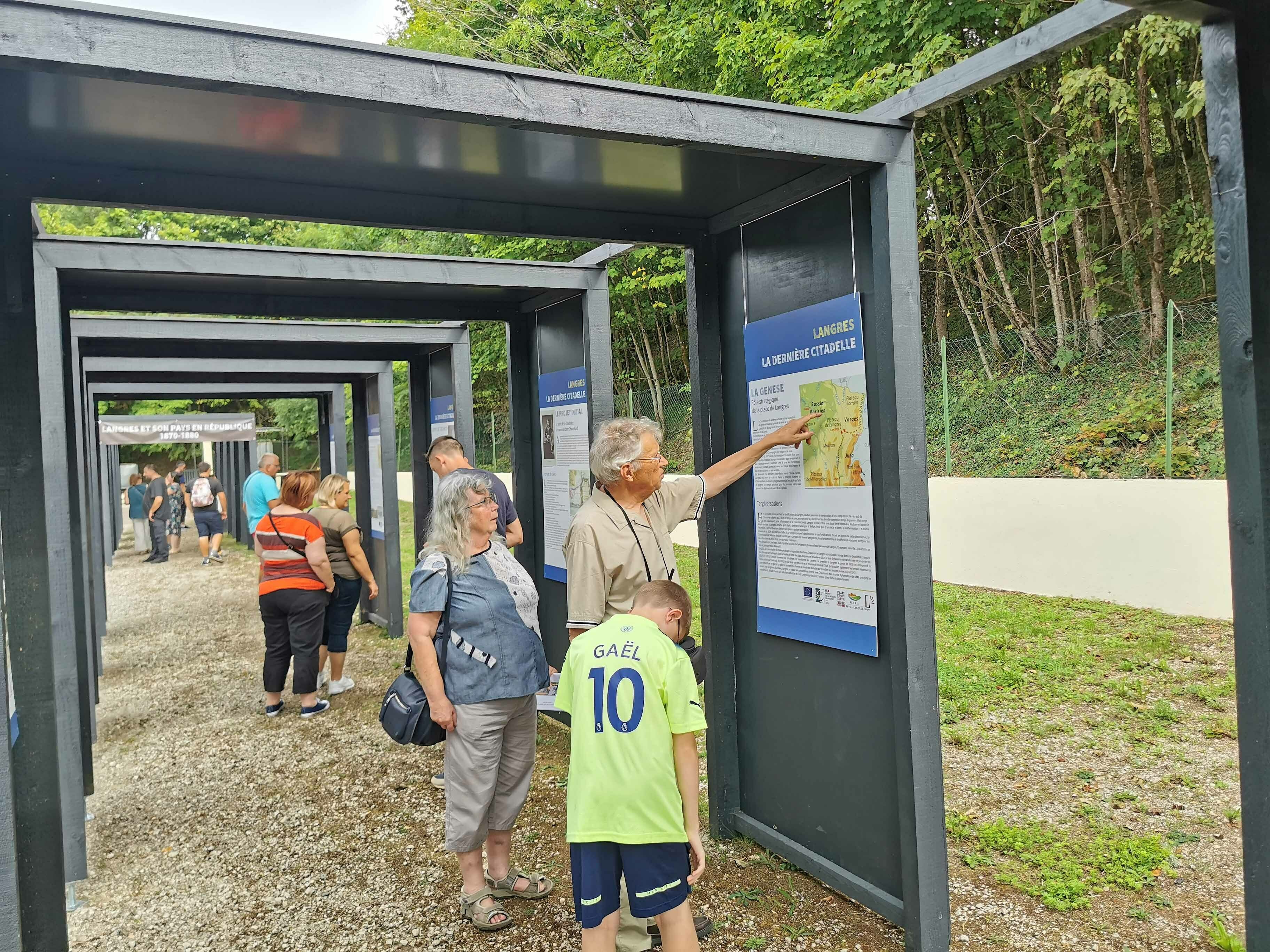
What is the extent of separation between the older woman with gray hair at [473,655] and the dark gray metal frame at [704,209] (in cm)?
101

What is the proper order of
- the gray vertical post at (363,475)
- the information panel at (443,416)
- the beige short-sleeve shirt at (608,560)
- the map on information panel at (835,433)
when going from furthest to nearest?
the gray vertical post at (363,475), the information panel at (443,416), the map on information panel at (835,433), the beige short-sleeve shirt at (608,560)

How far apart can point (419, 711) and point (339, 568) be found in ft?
11.9

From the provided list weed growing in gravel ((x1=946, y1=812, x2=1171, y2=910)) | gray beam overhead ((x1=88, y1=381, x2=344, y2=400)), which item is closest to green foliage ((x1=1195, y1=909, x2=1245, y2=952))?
weed growing in gravel ((x1=946, y1=812, x2=1171, y2=910))

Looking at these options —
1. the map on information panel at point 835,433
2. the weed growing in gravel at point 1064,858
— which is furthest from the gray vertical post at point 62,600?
the weed growing in gravel at point 1064,858

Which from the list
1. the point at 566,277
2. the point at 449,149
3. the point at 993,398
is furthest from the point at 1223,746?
the point at 993,398

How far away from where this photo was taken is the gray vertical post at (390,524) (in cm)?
948

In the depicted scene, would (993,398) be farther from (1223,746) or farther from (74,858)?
(74,858)

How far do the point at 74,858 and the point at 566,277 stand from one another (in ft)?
13.4

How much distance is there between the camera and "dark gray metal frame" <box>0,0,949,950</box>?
2318 millimetres

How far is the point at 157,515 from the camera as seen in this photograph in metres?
18.7

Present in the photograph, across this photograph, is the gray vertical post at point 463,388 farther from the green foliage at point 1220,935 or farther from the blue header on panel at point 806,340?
the green foliage at point 1220,935

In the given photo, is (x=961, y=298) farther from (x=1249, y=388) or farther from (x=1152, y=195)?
(x=1249, y=388)

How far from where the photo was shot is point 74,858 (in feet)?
13.7

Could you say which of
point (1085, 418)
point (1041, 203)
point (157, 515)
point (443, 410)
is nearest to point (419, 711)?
point (443, 410)
